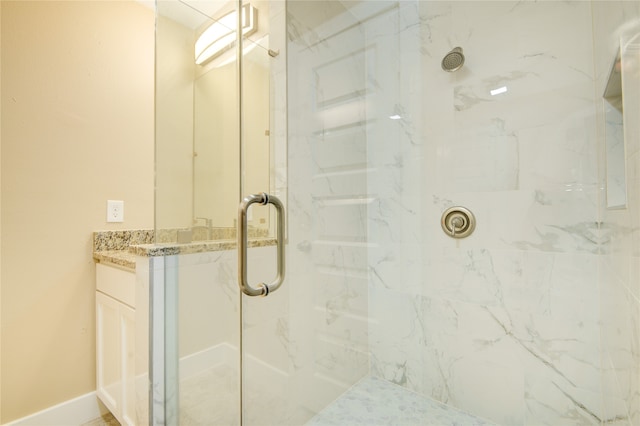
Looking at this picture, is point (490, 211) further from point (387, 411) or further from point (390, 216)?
point (387, 411)

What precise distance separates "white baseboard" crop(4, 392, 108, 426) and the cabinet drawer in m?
0.59

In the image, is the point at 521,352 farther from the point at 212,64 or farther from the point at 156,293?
the point at 212,64

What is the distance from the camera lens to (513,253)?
51.6 inches

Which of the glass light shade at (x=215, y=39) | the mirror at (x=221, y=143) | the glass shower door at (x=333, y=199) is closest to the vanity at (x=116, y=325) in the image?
the mirror at (x=221, y=143)

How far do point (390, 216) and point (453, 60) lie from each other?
818 millimetres

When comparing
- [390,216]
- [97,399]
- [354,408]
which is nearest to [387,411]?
[354,408]

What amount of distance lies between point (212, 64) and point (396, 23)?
1066 mm

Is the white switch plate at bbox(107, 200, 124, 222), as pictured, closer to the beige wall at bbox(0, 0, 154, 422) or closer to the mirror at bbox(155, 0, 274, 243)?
the beige wall at bbox(0, 0, 154, 422)

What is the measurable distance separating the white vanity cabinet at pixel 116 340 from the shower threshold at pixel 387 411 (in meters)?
0.85

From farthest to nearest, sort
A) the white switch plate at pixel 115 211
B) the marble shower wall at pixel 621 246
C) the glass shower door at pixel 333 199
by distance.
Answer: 1. the white switch plate at pixel 115 211
2. the glass shower door at pixel 333 199
3. the marble shower wall at pixel 621 246

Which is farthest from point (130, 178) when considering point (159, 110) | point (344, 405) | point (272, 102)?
point (344, 405)

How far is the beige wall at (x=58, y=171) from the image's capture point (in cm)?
142

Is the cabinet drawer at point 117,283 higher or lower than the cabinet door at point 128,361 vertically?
higher

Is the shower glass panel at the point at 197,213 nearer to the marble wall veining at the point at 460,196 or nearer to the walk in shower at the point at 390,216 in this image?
the walk in shower at the point at 390,216
